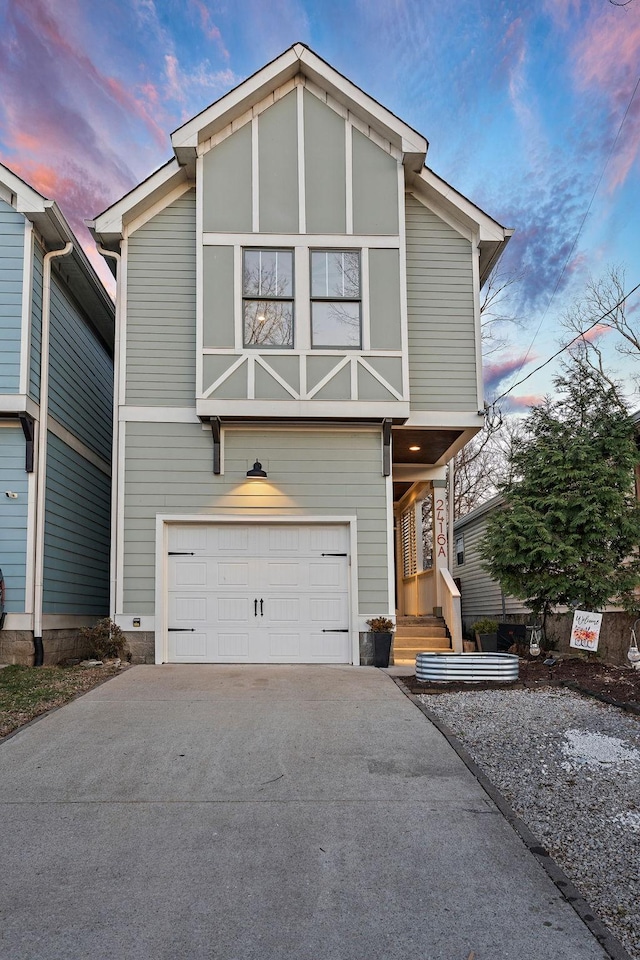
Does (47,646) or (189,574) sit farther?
(189,574)

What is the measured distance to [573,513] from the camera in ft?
32.1

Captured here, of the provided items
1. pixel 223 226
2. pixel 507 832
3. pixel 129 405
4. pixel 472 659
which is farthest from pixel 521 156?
pixel 507 832

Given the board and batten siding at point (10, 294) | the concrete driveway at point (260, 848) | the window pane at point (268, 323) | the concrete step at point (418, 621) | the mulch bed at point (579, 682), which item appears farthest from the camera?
the concrete step at point (418, 621)

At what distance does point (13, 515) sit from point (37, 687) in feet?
8.77

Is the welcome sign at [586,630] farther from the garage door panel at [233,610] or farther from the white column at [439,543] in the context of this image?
the garage door panel at [233,610]

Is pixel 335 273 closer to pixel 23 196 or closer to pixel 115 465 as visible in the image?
pixel 115 465

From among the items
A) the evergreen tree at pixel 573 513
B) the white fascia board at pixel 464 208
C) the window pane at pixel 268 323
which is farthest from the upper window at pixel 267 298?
the evergreen tree at pixel 573 513

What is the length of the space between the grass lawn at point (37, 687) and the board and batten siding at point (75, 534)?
1.45 m

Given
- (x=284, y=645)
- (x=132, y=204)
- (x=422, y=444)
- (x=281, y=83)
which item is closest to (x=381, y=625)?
(x=284, y=645)

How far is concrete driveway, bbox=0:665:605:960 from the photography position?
305cm

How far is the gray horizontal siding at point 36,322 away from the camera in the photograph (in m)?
10.1

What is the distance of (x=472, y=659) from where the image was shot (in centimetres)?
843

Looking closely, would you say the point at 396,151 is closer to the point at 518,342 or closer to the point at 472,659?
the point at 472,659

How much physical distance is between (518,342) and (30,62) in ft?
49.5
